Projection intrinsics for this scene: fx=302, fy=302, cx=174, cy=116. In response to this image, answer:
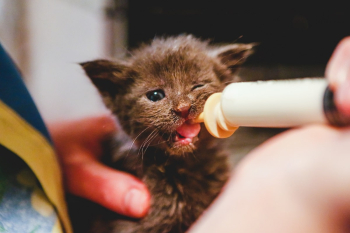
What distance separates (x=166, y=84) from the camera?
750 mm

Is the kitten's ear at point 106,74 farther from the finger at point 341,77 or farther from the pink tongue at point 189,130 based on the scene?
the finger at point 341,77

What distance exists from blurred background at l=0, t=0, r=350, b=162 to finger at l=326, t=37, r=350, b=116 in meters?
0.62

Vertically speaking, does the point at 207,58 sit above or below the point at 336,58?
above

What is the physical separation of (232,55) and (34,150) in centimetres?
56

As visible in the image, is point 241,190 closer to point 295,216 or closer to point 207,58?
point 295,216

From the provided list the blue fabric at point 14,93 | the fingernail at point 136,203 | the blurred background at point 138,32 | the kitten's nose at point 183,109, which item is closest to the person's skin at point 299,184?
the kitten's nose at point 183,109

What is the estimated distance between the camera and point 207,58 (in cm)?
83

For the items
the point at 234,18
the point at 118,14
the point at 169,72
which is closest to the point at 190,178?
the point at 169,72

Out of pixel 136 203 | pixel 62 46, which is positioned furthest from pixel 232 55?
pixel 62 46

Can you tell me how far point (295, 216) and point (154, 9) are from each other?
1507 mm

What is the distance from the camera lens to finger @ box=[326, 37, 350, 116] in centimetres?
32

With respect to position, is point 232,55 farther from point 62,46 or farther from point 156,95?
point 62,46

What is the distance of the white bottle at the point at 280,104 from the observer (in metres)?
0.36

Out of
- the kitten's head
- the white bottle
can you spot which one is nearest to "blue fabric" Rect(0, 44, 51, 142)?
the kitten's head
